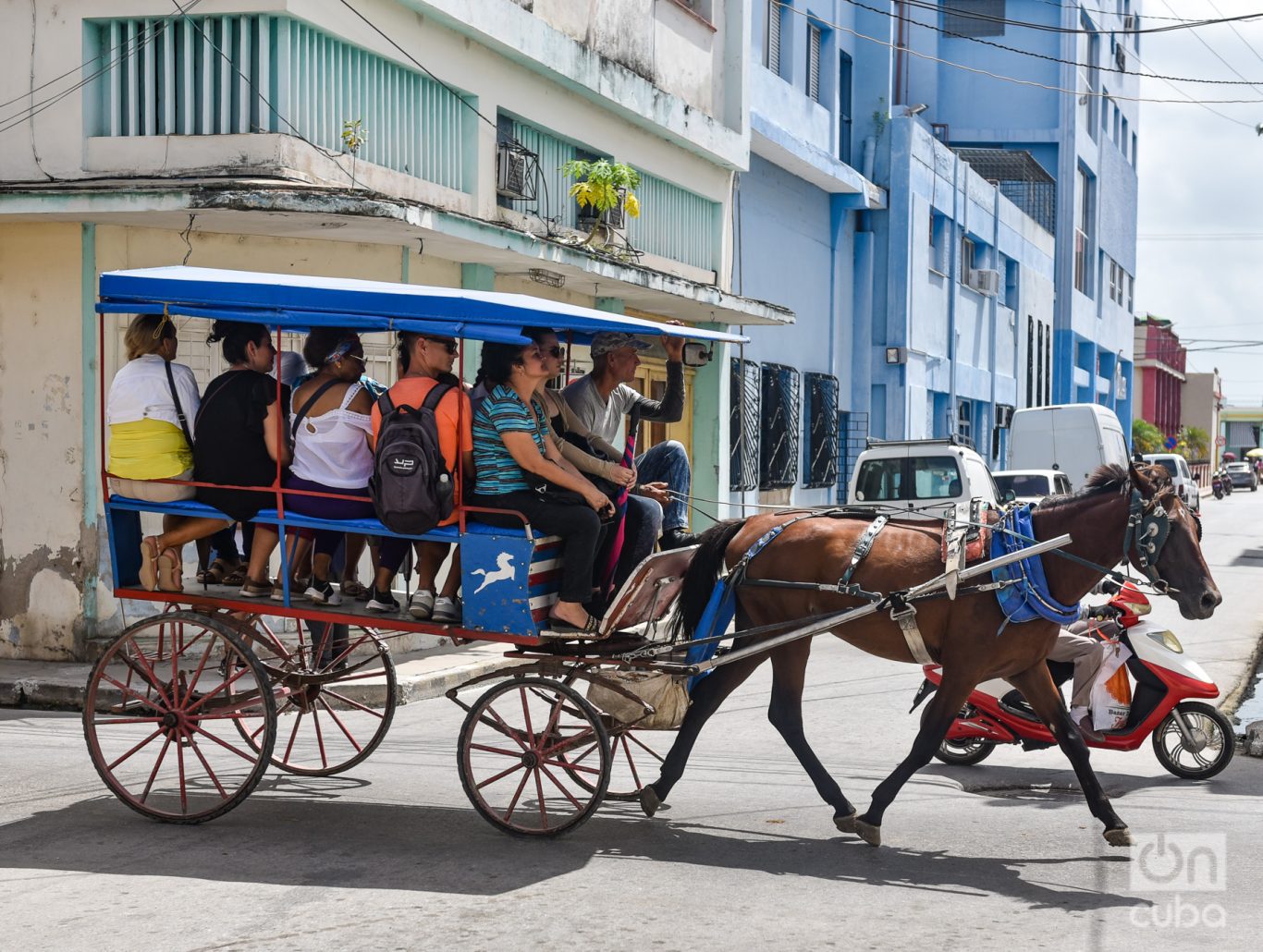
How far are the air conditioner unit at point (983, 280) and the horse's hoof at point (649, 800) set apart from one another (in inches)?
1115

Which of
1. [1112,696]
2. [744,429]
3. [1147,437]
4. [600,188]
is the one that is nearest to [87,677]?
[600,188]

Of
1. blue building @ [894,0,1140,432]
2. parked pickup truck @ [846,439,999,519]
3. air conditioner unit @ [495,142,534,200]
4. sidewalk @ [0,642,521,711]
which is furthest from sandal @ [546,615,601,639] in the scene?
blue building @ [894,0,1140,432]

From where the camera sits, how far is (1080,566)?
6.52 metres

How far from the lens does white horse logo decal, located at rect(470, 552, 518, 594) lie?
6508 millimetres

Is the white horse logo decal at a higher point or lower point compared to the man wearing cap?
lower

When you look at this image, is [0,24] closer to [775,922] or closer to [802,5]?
[775,922]

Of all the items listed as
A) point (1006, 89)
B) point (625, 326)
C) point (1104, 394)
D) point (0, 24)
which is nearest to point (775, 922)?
point (625, 326)

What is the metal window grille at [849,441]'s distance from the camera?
90.1 ft

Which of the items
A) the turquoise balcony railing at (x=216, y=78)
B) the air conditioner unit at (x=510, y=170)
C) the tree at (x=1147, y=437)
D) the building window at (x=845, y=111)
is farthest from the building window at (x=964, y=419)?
the turquoise balcony railing at (x=216, y=78)

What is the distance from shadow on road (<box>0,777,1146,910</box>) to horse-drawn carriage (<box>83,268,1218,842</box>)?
16cm

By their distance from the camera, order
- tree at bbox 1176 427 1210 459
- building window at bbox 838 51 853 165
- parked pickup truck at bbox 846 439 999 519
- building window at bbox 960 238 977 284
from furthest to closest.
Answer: tree at bbox 1176 427 1210 459, building window at bbox 960 238 977 284, building window at bbox 838 51 853 165, parked pickup truck at bbox 846 439 999 519

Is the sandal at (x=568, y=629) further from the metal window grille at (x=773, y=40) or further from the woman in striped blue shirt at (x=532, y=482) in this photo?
the metal window grille at (x=773, y=40)

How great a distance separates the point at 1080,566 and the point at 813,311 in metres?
19.5

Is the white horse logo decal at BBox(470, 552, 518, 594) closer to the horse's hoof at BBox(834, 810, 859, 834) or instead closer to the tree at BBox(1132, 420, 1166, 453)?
the horse's hoof at BBox(834, 810, 859, 834)
